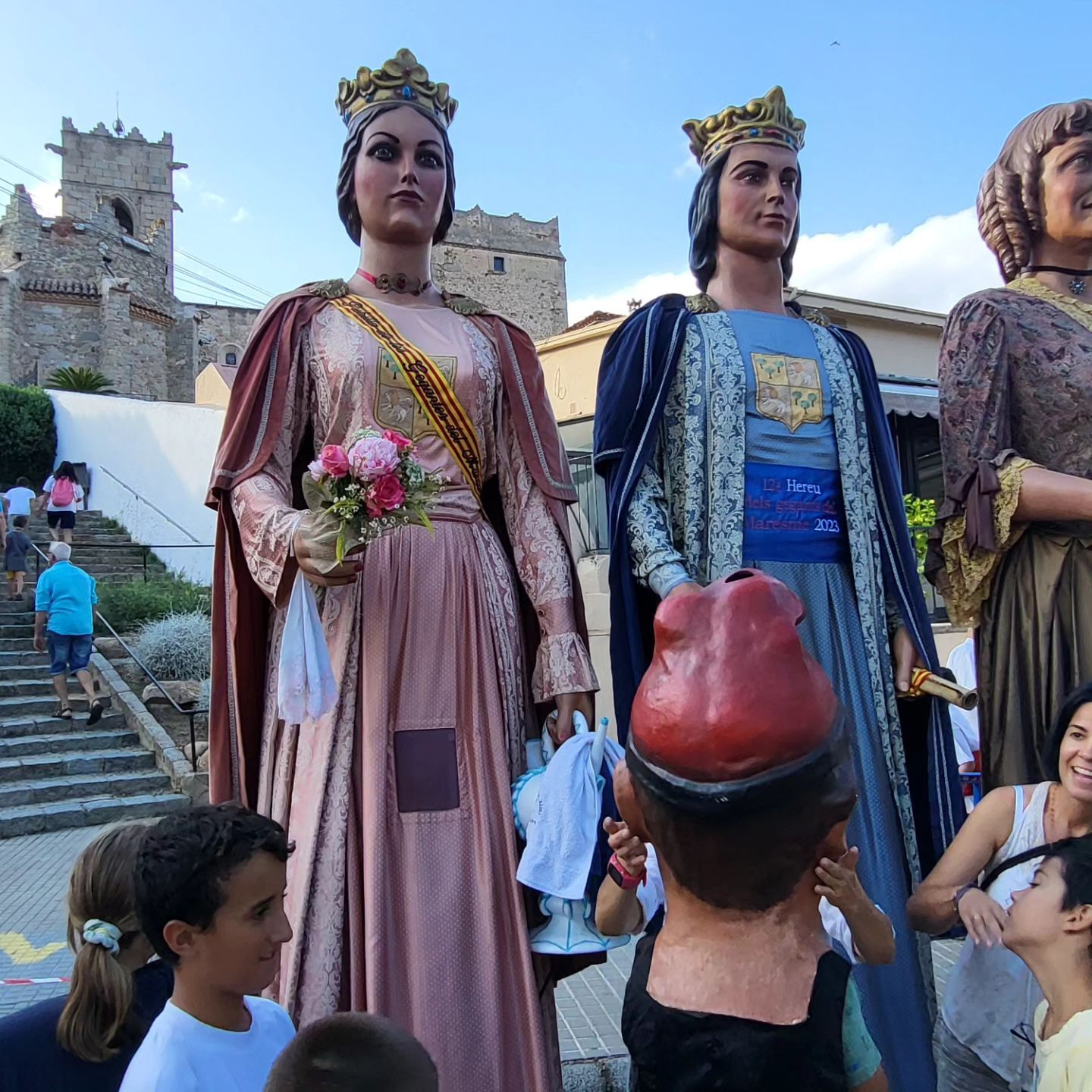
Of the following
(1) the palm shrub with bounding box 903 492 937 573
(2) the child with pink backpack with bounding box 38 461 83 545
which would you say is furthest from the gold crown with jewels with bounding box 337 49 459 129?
(2) the child with pink backpack with bounding box 38 461 83 545

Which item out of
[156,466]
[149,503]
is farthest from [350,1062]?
[156,466]

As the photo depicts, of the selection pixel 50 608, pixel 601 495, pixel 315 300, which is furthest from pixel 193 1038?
pixel 50 608

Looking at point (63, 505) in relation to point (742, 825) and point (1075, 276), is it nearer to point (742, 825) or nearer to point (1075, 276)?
point (1075, 276)

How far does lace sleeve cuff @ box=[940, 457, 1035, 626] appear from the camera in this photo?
2.34 m

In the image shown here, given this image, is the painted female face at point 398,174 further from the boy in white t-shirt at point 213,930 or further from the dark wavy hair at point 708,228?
the boy in white t-shirt at point 213,930

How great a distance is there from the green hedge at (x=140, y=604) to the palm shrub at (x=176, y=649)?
0.78 m

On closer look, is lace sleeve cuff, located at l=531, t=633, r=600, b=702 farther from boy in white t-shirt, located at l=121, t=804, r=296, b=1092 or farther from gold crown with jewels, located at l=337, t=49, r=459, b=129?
gold crown with jewels, located at l=337, t=49, r=459, b=129

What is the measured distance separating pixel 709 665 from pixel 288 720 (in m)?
1.21

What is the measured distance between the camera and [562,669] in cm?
229

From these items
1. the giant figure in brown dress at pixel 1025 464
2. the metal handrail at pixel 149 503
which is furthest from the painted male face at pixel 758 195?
the metal handrail at pixel 149 503

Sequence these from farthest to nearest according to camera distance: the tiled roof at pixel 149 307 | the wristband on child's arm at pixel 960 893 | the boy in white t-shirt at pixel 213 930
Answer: the tiled roof at pixel 149 307, the wristband on child's arm at pixel 960 893, the boy in white t-shirt at pixel 213 930

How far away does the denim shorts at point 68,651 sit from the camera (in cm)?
940

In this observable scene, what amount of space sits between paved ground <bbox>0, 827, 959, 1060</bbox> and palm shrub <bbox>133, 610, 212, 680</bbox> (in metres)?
3.56

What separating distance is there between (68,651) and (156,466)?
749 cm
